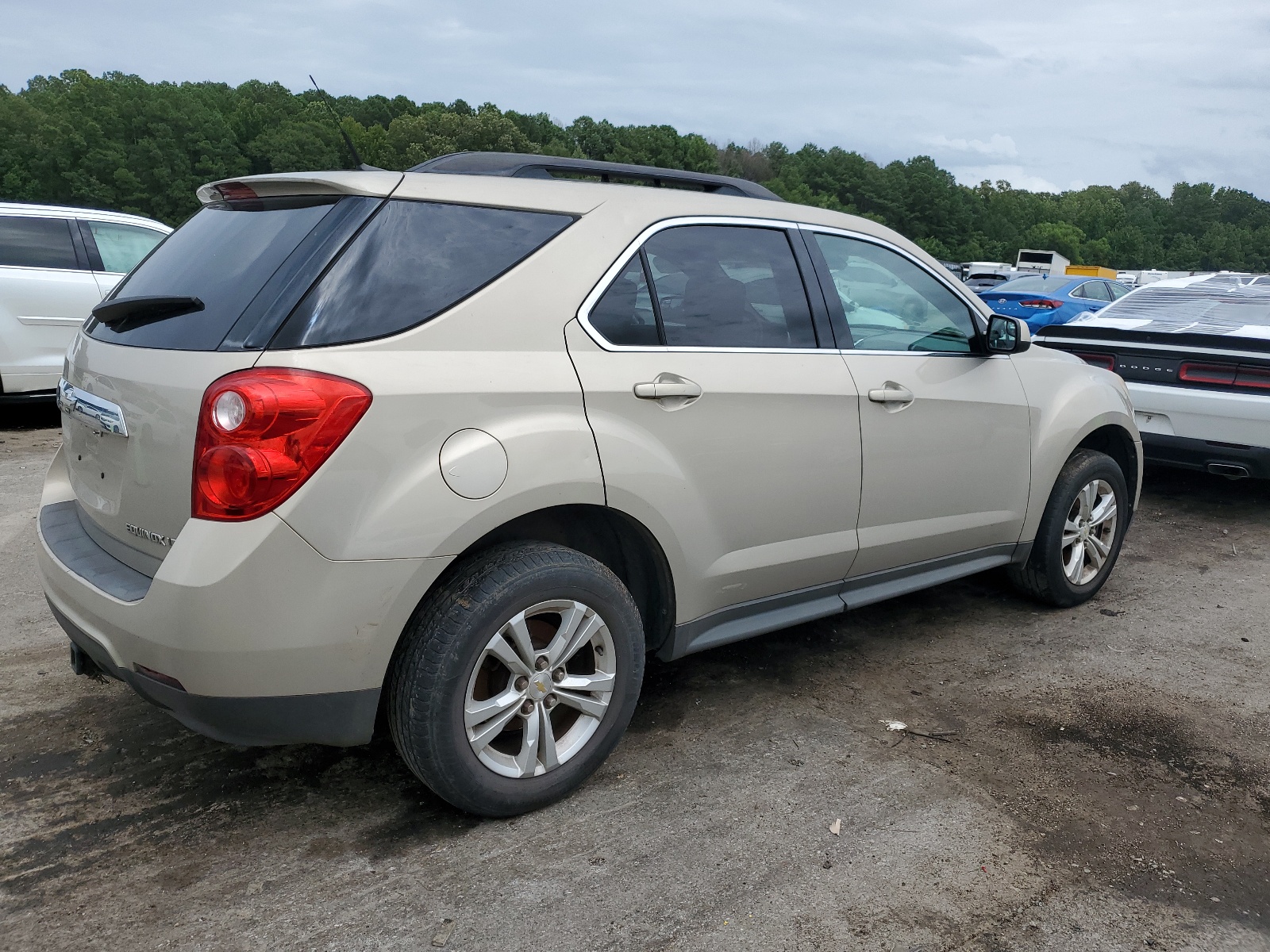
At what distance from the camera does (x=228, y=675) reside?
7.98ft

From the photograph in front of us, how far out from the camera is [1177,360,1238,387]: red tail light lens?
6.31 meters

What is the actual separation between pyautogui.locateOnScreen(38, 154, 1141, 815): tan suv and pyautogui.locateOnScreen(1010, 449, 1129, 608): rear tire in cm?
110

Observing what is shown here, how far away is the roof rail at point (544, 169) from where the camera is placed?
10.2 feet

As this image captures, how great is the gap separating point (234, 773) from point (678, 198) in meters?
2.23

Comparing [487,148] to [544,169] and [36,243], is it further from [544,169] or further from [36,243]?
[544,169]

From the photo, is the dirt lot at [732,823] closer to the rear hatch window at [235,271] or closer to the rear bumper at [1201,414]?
the rear hatch window at [235,271]

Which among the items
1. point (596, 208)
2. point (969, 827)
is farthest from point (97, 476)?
point (969, 827)

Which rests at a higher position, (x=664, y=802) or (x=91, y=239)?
(x=91, y=239)

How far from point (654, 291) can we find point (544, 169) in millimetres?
532

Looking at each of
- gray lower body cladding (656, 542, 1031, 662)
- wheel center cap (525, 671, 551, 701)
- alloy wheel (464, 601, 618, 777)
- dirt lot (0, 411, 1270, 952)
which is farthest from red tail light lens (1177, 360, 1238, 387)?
wheel center cap (525, 671, 551, 701)

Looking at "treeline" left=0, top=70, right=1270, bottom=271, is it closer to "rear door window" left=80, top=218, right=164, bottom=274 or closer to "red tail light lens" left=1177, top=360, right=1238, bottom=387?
"rear door window" left=80, top=218, right=164, bottom=274

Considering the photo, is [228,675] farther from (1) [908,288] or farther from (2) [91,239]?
(2) [91,239]

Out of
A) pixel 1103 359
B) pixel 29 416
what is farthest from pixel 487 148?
pixel 1103 359

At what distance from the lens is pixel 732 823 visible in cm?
290
